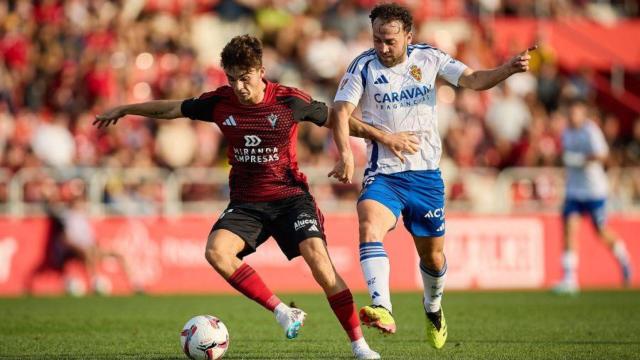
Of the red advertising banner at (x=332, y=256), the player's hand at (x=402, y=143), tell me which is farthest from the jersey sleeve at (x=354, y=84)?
the red advertising banner at (x=332, y=256)

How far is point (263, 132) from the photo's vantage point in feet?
31.3

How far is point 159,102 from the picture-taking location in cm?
989

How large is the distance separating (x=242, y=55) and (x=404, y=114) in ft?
5.27

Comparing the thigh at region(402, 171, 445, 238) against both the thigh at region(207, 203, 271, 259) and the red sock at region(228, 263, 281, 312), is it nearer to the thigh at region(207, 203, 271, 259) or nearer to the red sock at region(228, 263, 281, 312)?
the thigh at region(207, 203, 271, 259)

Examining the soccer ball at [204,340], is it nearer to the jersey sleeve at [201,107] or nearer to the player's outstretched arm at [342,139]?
the player's outstretched arm at [342,139]

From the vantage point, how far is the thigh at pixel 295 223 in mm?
9422

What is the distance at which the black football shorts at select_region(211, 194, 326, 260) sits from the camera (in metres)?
9.48

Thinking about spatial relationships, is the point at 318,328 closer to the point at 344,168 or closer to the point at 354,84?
the point at 354,84

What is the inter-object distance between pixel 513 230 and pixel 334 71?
4.97m

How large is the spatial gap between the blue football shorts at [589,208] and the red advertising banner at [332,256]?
7.99ft

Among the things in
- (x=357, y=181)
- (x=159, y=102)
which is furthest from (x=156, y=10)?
(x=159, y=102)

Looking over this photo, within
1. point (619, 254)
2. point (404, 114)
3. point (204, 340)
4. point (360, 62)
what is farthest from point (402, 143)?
point (619, 254)

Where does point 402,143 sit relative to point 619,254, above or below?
above

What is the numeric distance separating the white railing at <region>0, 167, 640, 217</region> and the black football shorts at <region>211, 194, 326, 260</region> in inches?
405
